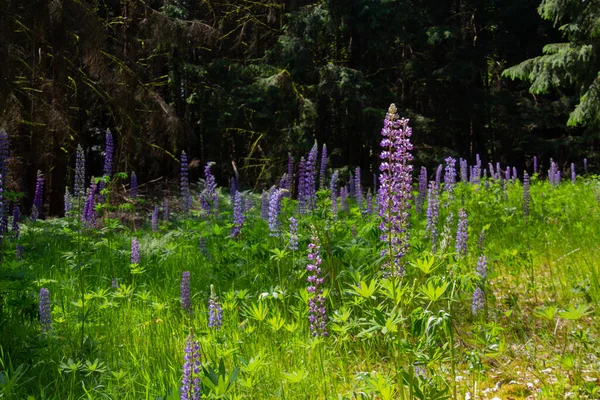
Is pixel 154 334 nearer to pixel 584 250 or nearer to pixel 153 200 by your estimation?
pixel 584 250

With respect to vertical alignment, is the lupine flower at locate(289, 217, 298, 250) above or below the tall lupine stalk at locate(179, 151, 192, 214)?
below

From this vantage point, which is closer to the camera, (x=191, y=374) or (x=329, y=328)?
(x=191, y=374)

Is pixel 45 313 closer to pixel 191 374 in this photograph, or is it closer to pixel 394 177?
pixel 191 374

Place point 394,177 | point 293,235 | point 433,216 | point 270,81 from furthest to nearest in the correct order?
point 270,81, point 433,216, point 293,235, point 394,177

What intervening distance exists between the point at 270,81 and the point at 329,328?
9.95 metres

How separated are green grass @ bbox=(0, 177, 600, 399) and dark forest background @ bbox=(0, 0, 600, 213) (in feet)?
17.6

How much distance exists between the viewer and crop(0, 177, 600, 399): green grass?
6.75 ft

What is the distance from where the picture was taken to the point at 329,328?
10.3 ft

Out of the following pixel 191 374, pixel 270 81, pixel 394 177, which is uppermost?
pixel 270 81

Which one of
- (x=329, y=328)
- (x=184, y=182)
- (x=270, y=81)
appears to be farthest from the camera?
(x=270, y=81)

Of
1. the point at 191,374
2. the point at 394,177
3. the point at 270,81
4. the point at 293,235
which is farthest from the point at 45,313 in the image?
the point at 270,81

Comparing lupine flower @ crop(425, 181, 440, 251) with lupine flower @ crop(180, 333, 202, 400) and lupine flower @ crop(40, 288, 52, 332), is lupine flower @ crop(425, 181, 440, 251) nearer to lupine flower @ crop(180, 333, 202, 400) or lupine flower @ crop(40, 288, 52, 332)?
lupine flower @ crop(180, 333, 202, 400)

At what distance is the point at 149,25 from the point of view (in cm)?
1312

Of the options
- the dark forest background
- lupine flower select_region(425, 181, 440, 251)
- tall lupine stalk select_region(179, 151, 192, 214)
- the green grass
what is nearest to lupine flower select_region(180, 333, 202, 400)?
the green grass
